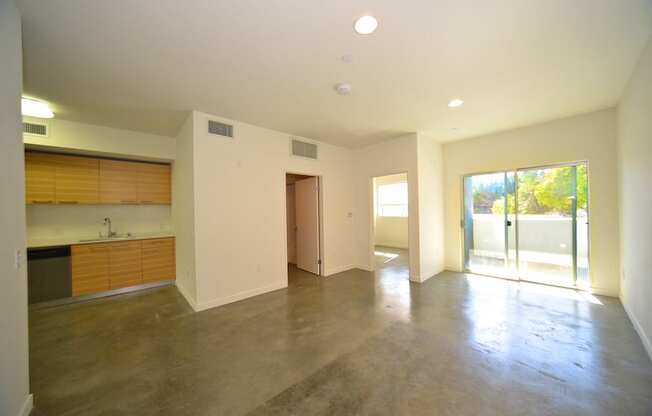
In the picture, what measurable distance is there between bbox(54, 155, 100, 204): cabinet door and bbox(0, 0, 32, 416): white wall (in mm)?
3034

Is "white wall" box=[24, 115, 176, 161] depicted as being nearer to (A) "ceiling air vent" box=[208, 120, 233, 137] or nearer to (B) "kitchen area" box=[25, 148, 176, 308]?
(B) "kitchen area" box=[25, 148, 176, 308]

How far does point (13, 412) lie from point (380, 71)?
3.87m

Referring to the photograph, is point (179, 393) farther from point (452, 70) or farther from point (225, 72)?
point (452, 70)

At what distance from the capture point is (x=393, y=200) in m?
8.52

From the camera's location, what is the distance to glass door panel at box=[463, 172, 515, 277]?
454 centimetres

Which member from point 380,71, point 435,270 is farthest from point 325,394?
point 435,270

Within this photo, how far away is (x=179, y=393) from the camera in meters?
1.81

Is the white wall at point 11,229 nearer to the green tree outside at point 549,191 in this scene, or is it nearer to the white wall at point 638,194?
the white wall at point 638,194

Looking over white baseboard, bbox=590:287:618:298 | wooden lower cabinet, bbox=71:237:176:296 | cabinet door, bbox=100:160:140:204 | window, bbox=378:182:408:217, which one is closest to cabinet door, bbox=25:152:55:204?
cabinet door, bbox=100:160:140:204

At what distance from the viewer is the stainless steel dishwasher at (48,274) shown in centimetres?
334

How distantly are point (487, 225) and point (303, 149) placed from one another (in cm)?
415

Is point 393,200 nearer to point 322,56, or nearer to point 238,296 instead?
point 238,296

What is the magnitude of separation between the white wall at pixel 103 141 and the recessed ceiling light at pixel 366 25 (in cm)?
410

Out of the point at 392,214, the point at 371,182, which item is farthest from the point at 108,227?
the point at 392,214
